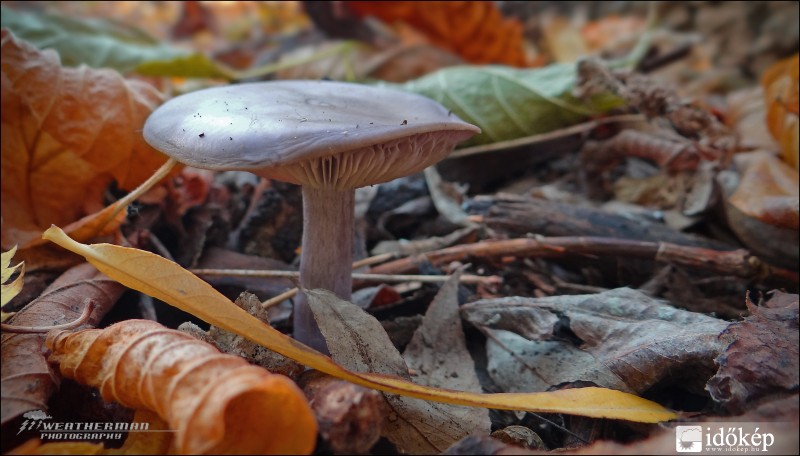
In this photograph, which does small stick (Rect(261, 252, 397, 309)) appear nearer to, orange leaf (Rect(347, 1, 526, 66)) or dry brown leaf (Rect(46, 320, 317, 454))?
dry brown leaf (Rect(46, 320, 317, 454))

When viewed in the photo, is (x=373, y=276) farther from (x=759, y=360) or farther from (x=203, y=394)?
(x=759, y=360)

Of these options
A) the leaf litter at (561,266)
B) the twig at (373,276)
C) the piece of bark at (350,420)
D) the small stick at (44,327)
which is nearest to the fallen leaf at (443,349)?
the leaf litter at (561,266)

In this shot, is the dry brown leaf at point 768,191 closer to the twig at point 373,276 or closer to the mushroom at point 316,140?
the twig at point 373,276

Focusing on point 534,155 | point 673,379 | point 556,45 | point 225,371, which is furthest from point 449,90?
point 556,45

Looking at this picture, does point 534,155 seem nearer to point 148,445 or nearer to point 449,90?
point 449,90

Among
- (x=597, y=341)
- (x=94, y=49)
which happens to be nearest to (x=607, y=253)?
(x=597, y=341)

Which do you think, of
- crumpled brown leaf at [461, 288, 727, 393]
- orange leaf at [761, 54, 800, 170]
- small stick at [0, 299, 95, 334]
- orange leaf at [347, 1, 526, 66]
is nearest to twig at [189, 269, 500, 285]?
crumpled brown leaf at [461, 288, 727, 393]
